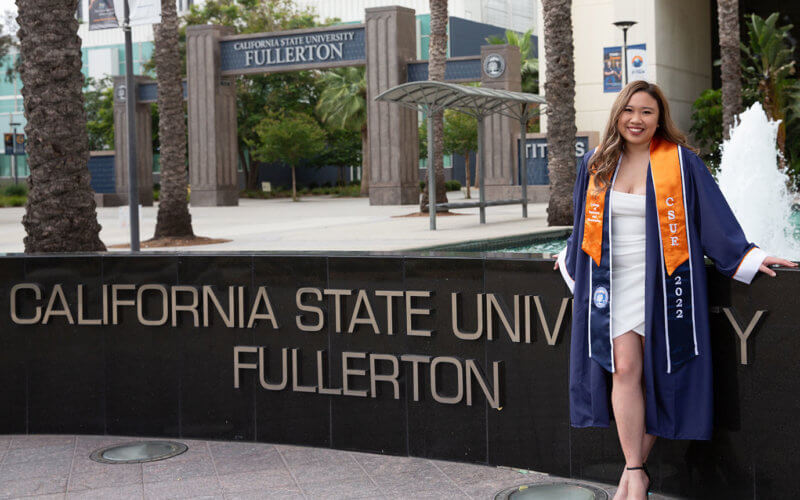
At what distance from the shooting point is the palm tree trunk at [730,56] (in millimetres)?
25188

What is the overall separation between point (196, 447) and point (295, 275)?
1.17 meters

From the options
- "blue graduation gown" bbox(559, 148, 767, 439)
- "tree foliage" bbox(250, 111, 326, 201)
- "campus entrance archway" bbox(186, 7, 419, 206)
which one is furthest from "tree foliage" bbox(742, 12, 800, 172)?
"blue graduation gown" bbox(559, 148, 767, 439)

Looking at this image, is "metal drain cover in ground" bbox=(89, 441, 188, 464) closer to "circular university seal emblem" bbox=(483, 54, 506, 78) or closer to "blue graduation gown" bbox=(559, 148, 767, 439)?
"blue graduation gown" bbox=(559, 148, 767, 439)

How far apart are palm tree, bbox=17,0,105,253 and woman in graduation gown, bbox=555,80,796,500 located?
5700 millimetres

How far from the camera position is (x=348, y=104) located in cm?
5128

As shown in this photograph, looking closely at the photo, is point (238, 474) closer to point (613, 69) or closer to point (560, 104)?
point (560, 104)

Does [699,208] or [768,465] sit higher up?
[699,208]

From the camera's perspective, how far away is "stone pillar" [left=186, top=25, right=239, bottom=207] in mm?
38094

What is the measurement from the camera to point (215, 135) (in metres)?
38.2

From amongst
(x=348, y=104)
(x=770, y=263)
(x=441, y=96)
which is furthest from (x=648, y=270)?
(x=348, y=104)

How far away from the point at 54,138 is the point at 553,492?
5649 mm

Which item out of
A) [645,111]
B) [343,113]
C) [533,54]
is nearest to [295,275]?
[645,111]

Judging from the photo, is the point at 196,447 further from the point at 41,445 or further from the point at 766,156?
the point at 766,156

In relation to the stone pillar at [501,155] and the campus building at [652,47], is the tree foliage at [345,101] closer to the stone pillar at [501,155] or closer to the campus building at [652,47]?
the campus building at [652,47]
